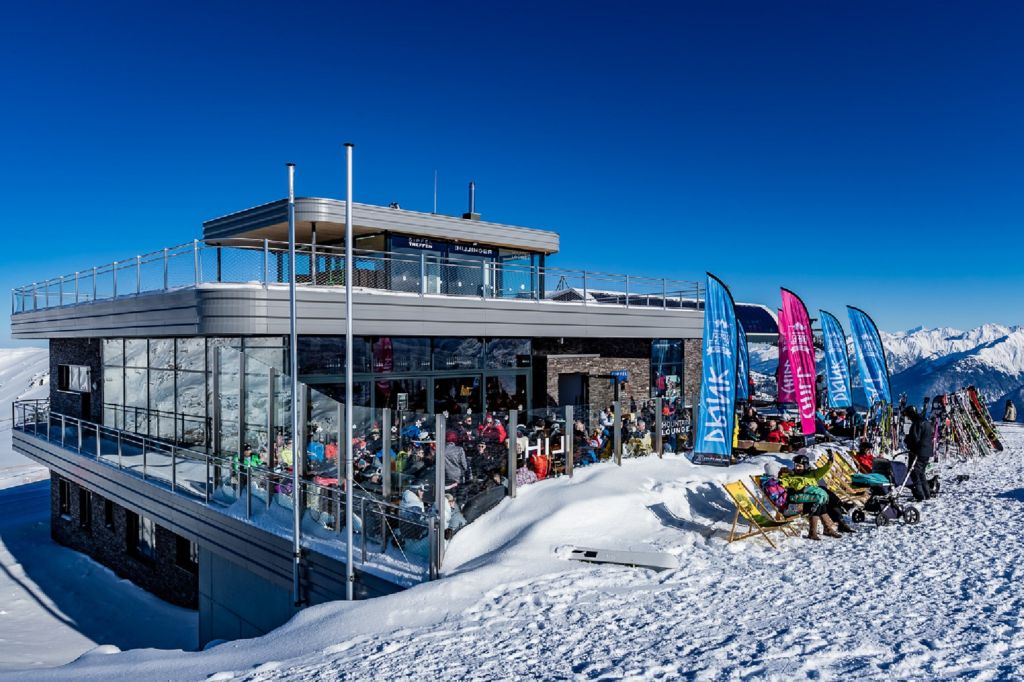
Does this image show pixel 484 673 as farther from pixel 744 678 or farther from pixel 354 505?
pixel 354 505

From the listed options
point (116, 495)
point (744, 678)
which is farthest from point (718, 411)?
point (116, 495)

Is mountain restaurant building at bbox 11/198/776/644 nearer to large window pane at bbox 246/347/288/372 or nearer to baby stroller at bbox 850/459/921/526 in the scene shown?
large window pane at bbox 246/347/288/372

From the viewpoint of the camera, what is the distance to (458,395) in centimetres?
1766

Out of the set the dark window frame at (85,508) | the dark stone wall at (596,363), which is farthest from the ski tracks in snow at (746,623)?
the dark window frame at (85,508)

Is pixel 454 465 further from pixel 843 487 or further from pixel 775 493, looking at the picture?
pixel 843 487

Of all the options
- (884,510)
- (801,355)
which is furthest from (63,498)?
(884,510)

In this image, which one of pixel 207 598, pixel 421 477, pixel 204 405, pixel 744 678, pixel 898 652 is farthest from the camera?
pixel 204 405

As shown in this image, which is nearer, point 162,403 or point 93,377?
point 162,403

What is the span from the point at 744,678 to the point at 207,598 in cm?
1063

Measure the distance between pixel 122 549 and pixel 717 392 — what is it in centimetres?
1483

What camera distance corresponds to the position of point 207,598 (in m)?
13.0

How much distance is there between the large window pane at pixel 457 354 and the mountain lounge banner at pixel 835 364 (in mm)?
9442

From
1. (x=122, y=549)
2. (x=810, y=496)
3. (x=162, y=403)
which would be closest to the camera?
(x=810, y=496)

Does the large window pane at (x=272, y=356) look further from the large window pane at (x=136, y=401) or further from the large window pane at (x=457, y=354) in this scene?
the large window pane at (x=136, y=401)
